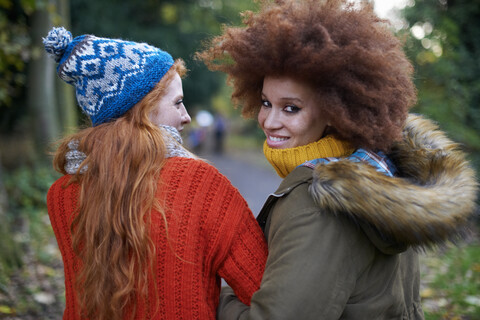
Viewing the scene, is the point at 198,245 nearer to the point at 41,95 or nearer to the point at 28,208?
the point at 28,208

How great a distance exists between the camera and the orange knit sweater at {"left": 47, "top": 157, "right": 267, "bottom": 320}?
1.82 metres

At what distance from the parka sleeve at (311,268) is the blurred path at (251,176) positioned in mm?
6685

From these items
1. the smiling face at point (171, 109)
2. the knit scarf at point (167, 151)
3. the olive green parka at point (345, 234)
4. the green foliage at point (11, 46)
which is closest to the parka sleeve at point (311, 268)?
the olive green parka at point (345, 234)

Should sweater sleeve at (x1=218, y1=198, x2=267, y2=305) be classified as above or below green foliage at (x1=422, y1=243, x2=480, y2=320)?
above

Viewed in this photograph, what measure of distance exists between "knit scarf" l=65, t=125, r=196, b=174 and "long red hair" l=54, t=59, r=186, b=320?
0.05 meters

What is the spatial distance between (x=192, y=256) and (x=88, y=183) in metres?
0.57

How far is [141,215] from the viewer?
1.78 meters

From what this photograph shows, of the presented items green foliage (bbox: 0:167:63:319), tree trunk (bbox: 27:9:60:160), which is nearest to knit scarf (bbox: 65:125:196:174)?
green foliage (bbox: 0:167:63:319)

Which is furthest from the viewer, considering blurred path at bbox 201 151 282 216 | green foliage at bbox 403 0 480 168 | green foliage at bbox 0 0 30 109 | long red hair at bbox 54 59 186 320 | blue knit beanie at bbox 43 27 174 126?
blurred path at bbox 201 151 282 216

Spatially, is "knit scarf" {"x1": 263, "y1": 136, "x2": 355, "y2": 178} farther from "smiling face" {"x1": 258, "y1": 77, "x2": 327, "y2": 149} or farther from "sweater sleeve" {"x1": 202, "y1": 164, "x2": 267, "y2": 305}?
"sweater sleeve" {"x1": 202, "y1": 164, "x2": 267, "y2": 305}

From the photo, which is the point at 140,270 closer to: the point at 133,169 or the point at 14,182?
the point at 133,169

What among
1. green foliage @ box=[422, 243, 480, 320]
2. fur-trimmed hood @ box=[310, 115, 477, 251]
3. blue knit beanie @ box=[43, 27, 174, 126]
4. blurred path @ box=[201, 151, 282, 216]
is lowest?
blurred path @ box=[201, 151, 282, 216]

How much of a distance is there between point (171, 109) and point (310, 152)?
0.71m

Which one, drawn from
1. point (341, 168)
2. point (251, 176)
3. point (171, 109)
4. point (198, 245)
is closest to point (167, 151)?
point (171, 109)
